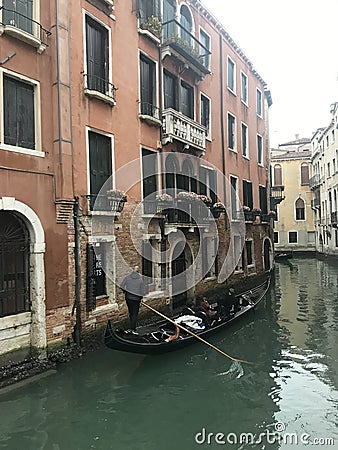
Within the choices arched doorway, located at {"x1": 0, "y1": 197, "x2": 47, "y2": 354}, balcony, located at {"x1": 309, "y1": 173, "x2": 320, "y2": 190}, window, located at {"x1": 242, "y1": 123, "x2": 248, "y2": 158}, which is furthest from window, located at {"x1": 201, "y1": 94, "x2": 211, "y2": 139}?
balcony, located at {"x1": 309, "y1": 173, "x2": 320, "y2": 190}

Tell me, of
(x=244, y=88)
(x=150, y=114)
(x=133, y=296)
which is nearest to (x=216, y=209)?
(x=150, y=114)

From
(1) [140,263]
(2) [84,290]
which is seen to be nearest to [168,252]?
(1) [140,263]

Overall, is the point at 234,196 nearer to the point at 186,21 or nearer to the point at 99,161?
the point at 186,21

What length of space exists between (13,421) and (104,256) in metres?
3.54

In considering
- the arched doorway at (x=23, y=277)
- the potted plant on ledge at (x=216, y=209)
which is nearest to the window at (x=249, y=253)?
the potted plant on ledge at (x=216, y=209)

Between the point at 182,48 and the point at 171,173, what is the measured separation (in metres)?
3.03

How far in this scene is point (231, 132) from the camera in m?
14.6

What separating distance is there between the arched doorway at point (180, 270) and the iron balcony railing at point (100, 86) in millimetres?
4195

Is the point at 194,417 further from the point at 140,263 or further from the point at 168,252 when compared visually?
the point at 168,252

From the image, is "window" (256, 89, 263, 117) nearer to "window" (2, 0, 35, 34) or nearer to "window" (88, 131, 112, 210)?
"window" (88, 131, 112, 210)

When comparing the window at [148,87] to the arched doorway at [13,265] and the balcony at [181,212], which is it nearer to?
the balcony at [181,212]

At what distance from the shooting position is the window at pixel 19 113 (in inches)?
243

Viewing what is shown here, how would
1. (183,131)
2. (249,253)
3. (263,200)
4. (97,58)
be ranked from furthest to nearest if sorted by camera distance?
1. (263,200)
2. (249,253)
3. (183,131)
4. (97,58)

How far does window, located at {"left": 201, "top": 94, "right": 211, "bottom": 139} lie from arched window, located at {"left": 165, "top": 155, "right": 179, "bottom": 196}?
8.12 ft
